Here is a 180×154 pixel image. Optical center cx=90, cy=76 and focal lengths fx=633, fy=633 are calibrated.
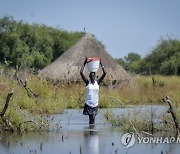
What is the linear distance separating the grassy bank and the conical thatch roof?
13.2 feet

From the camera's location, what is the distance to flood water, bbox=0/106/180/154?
12.6 metres

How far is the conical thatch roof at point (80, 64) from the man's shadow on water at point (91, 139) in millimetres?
18619

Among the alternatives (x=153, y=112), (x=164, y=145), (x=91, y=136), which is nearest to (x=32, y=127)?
(x=91, y=136)

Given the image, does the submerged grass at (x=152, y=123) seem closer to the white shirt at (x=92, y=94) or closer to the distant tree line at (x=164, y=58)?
the white shirt at (x=92, y=94)

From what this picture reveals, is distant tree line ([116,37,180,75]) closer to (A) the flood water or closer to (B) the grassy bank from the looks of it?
(B) the grassy bank

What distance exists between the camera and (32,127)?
16.0 meters

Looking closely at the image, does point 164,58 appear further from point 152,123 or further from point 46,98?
point 152,123

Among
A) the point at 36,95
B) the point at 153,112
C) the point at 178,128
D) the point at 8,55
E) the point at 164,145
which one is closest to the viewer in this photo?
the point at 164,145

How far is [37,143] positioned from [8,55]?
4559 cm

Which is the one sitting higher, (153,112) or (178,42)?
(178,42)

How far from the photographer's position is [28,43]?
63.7m

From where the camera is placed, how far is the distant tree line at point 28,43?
5953 cm

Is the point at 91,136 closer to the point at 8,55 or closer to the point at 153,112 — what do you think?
the point at 153,112

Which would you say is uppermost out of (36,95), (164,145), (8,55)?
(8,55)
